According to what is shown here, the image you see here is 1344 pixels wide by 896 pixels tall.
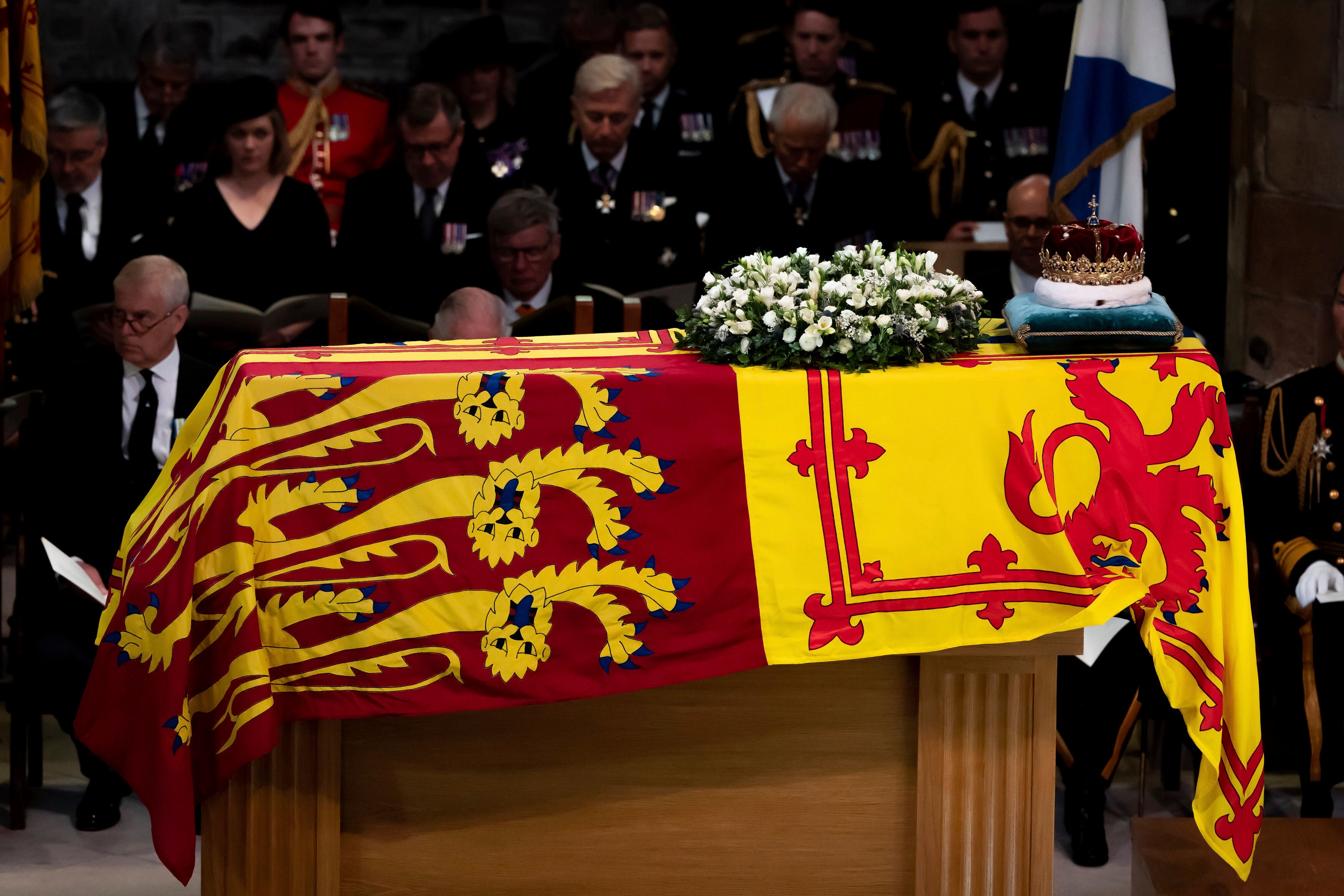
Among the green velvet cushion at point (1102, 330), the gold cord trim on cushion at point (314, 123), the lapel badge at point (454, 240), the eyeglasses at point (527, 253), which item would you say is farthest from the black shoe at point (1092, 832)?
the gold cord trim on cushion at point (314, 123)

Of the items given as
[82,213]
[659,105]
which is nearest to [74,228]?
[82,213]

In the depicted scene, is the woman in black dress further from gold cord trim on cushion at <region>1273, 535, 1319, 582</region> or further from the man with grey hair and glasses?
gold cord trim on cushion at <region>1273, 535, 1319, 582</region>

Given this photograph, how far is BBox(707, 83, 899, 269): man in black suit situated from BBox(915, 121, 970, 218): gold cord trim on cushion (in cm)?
23

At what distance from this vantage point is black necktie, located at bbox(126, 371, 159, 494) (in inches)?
172

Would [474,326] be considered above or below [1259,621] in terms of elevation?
above

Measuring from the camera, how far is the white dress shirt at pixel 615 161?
5824mm

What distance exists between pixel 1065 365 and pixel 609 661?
3.15ft

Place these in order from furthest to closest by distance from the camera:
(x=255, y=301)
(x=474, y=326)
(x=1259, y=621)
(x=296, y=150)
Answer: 1. (x=296, y=150)
2. (x=255, y=301)
3. (x=474, y=326)
4. (x=1259, y=621)

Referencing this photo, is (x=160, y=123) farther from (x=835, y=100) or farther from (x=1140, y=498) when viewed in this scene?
(x=1140, y=498)

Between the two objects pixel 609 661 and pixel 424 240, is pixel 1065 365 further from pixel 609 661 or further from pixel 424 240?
pixel 424 240

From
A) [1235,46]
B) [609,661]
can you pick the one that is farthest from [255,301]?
[1235,46]

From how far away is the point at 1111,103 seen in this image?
486 centimetres

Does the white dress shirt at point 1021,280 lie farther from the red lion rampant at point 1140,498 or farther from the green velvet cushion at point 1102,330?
the red lion rampant at point 1140,498

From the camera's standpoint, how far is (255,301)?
5.64 meters
